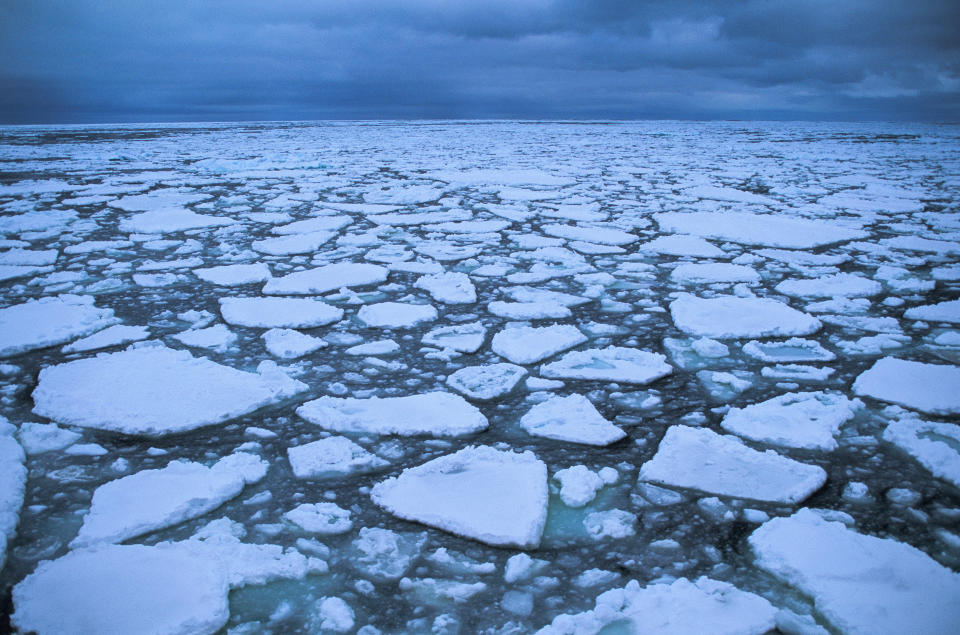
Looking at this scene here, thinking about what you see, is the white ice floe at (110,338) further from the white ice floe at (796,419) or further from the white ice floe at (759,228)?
the white ice floe at (759,228)

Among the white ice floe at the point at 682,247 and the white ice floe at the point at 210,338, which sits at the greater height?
the white ice floe at the point at 682,247

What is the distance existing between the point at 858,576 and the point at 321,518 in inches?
33.6

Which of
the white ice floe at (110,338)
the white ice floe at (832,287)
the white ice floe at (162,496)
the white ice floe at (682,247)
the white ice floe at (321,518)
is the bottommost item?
the white ice floe at (321,518)

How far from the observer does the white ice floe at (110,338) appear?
1632 mm

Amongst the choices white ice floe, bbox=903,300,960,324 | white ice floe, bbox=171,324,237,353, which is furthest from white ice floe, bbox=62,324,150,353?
white ice floe, bbox=903,300,960,324

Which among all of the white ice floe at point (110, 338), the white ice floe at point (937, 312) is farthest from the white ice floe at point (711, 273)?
the white ice floe at point (110, 338)

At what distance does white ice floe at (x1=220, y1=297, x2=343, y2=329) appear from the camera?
1.82 meters

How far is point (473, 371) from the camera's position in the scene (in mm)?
1502

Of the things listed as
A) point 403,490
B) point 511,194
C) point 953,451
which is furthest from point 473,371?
point 511,194

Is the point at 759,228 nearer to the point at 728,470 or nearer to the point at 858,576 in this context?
the point at 728,470

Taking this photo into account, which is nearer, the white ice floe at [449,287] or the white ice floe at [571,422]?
the white ice floe at [571,422]

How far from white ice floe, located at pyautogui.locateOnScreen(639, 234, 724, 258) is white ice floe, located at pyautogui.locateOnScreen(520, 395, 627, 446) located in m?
1.66

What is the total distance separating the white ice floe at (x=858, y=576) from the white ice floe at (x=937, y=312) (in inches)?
52.9

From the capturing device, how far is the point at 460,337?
173 cm
